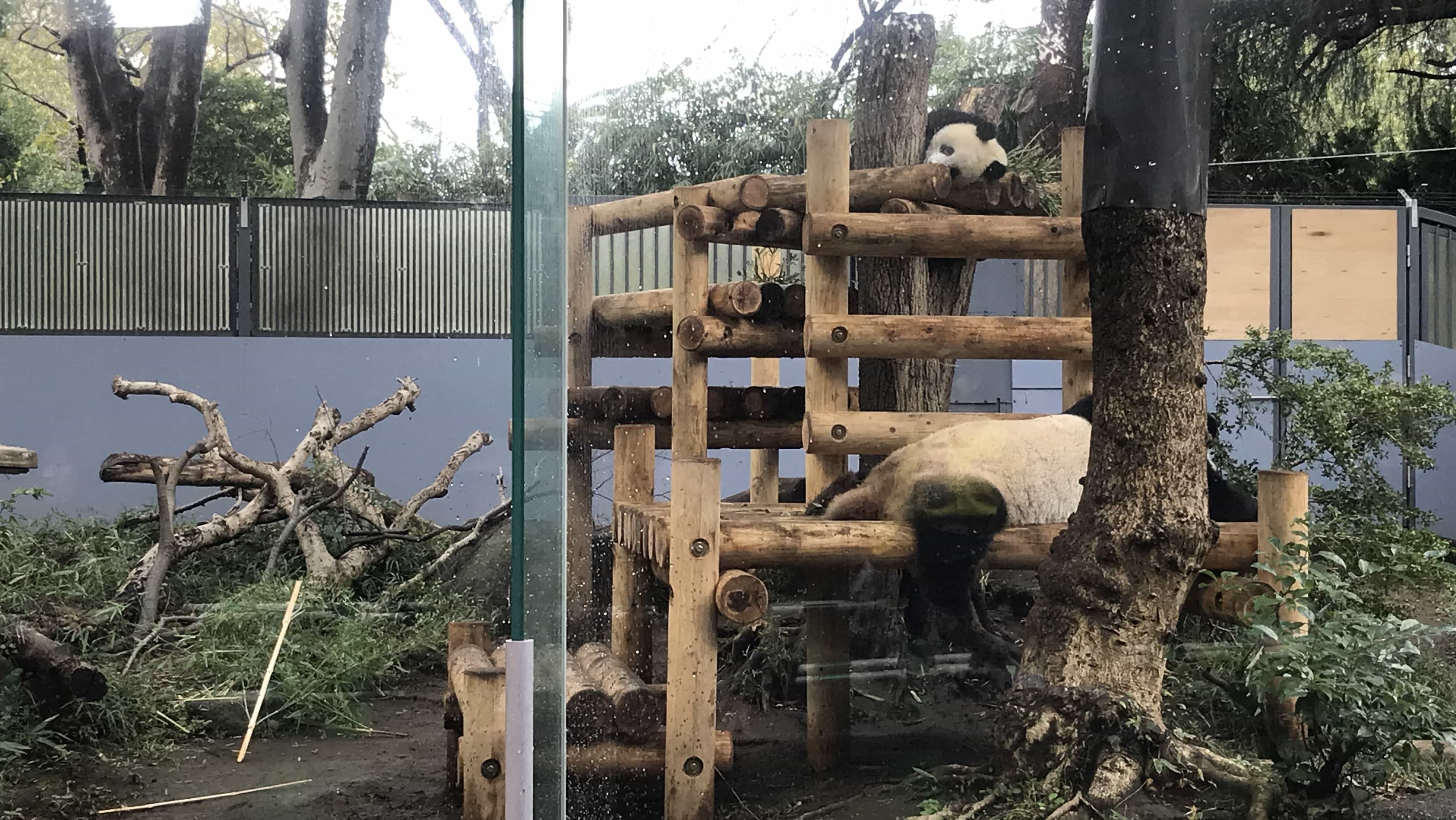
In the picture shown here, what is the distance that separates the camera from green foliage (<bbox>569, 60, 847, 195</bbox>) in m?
2.24

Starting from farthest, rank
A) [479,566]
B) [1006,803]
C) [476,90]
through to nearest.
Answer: [476,90] → [479,566] → [1006,803]

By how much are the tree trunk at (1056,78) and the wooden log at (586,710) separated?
136cm

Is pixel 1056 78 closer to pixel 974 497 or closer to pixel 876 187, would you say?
pixel 876 187

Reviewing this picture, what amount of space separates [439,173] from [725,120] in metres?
3.17

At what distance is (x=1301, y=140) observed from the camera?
2.32 metres

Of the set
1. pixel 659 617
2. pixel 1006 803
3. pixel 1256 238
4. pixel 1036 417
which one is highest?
pixel 1256 238

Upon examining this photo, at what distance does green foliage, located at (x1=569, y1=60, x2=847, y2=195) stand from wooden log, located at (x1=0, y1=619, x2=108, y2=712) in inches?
113

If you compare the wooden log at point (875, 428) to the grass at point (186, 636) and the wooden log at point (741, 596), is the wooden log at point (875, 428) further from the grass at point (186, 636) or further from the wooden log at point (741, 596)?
the grass at point (186, 636)

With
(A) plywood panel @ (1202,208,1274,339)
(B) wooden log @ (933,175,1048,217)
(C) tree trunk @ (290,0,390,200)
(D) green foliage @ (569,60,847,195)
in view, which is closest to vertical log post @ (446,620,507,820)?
(D) green foliage @ (569,60,847,195)

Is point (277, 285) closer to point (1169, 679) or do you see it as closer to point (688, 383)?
point (688, 383)

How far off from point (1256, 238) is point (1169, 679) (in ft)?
2.95

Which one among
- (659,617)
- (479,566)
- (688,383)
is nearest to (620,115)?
(688,383)

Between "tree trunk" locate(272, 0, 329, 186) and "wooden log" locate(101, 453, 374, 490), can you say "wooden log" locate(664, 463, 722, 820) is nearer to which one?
"wooden log" locate(101, 453, 374, 490)

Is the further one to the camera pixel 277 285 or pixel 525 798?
pixel 277 285
